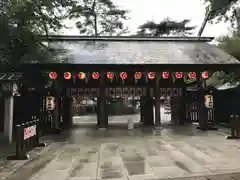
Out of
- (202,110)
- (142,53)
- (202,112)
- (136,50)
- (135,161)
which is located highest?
(136,50)

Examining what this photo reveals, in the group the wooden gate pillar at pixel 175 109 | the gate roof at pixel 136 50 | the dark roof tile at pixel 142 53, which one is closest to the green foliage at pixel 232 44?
the gate roof at pixel 136 50

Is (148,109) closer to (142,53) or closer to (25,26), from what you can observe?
(142,53)

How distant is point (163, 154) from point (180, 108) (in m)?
11.3

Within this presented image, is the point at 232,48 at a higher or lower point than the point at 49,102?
higher

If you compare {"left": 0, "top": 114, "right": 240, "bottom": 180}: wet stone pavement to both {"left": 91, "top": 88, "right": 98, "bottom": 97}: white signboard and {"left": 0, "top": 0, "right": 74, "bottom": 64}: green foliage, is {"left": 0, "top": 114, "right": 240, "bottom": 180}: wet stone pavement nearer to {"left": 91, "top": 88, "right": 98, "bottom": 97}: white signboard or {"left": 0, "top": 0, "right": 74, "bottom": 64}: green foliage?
{"left": 0, "top": 0, "right": 74, "bottom": 64}: green foliage

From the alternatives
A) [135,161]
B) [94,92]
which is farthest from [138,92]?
[135,161]

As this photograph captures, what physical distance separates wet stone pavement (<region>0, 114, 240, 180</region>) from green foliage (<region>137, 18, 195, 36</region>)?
27529 millimetres

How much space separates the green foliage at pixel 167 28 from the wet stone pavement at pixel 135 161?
2753cm

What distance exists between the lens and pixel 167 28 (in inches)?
1430

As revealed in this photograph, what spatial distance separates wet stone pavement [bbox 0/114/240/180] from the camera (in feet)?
21.1

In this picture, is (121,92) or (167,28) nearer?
(121,92)

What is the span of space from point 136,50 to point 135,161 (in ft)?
35.6

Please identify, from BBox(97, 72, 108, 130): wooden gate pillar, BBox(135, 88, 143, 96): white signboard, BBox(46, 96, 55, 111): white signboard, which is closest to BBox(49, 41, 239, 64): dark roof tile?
BBox(97, 72, 108, 130): wooden gate pillar

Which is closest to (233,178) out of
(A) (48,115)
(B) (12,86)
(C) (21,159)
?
(C) (21,159)
